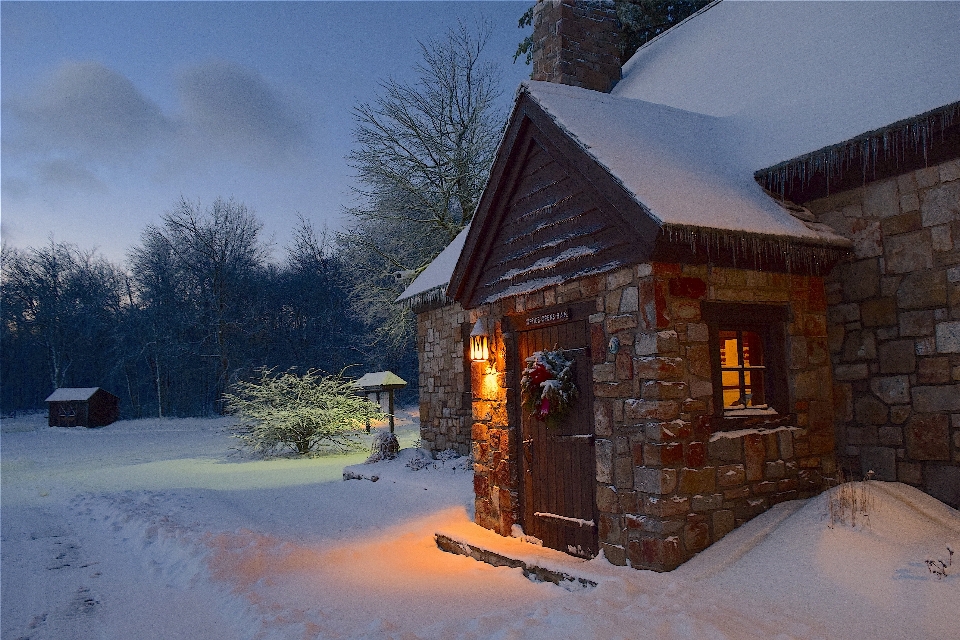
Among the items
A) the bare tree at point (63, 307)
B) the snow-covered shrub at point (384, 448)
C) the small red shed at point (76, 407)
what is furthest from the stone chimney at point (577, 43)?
the bare tree at point (63, 307)

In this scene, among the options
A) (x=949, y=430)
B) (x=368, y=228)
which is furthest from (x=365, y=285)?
(x=949, y=430)

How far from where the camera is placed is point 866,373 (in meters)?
5.92

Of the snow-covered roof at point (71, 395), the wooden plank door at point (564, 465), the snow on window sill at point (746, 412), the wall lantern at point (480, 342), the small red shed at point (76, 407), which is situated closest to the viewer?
the snow on window sill at point (746, 412)

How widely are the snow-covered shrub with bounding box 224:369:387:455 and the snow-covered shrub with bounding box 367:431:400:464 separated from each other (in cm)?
350

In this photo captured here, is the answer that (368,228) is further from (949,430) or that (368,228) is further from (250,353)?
(949,430)

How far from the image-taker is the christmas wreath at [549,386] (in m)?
5.91

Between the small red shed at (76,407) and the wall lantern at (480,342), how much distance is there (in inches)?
1014

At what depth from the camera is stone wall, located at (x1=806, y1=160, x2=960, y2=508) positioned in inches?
210

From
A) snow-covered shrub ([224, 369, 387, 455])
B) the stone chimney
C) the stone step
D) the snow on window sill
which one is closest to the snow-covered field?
the stone step

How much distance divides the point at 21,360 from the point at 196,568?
39.2m

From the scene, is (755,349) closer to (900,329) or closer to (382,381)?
(900,329)

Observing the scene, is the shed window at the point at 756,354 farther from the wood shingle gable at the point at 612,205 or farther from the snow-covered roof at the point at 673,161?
the snow-covered roof at the point at 673,161

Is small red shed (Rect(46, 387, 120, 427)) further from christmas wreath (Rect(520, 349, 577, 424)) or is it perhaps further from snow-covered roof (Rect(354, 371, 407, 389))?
christmas wreath (Rect(520, 349, 577, 424))

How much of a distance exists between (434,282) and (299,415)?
604 cm
